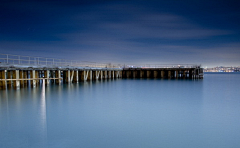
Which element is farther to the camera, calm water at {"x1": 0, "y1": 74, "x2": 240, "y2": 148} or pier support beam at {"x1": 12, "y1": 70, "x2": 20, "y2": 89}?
pier support beam at {"x1": 12, "y1": 70, "x2": 20, "y2": 89}

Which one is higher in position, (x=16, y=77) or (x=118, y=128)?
(x=16, y=77)

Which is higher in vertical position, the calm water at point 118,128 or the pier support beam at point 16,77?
the pier support beam at point 16,77

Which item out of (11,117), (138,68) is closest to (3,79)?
(11,117)

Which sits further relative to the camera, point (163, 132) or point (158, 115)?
point (158, 115)

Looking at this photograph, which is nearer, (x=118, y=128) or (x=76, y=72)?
(x=118, y=128)

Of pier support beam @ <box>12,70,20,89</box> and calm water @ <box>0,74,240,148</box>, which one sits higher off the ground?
pier support beam @ <box>12,70,20,89</box>

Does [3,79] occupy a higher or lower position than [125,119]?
higher

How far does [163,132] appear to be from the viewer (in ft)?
20.0

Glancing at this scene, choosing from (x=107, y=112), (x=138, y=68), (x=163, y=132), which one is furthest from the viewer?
(x=138, y=68)

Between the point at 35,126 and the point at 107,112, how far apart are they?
2.93 metres

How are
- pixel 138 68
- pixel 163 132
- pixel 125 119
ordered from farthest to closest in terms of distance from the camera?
pixel 138 68 → pixel 125 119 → pixel 163 132

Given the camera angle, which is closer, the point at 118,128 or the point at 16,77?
the point at 118,128

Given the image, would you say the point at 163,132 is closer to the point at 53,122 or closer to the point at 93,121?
the point at 93,121

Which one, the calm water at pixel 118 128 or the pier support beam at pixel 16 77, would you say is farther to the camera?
the pier support beam at pixel 16 77
